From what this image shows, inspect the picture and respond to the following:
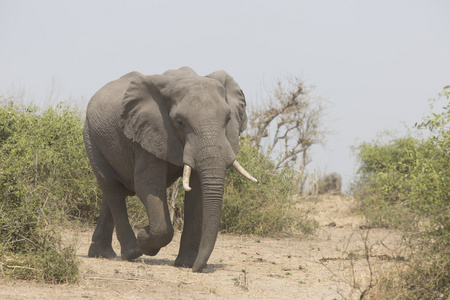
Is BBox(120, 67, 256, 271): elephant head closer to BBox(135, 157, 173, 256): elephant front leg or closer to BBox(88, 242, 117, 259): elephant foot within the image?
BBox(135, 157, 173, 256): elephant front leg

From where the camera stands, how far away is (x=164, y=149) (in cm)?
814

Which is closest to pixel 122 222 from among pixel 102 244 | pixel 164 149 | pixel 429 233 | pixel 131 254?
pixel 131 254

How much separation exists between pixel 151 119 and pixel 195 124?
830mm

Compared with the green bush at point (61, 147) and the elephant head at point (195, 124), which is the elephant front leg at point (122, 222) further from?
the green bush at point (61, 147)

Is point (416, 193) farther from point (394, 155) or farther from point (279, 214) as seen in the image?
point (394, 155)

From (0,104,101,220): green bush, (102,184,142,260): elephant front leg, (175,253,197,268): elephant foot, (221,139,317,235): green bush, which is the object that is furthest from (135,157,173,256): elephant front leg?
(221,139,317,235): green bush

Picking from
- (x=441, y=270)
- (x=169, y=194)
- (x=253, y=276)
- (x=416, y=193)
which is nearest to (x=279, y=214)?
(x=169, y=194)

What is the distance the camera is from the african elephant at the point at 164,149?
767 centimetres

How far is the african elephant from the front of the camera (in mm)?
7668

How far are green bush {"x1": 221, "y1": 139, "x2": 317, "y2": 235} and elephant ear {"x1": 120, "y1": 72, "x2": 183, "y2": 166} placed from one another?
493cm

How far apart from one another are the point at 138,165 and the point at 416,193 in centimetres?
321

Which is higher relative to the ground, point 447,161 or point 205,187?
point 447,161

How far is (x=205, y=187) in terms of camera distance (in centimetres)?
762

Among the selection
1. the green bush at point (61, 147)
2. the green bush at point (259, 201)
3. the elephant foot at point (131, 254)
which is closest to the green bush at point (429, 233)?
the elephant foot at point (131, 254)
